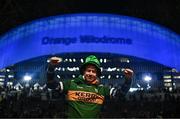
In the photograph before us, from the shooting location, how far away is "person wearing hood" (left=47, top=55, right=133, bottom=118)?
6242mm

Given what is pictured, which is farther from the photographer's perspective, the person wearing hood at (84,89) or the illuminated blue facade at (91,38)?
the illuminated blue facade at (91,38)

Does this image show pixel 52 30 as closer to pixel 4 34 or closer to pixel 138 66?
pixel 4 34

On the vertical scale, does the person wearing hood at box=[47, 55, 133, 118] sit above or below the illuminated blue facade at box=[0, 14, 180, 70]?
below

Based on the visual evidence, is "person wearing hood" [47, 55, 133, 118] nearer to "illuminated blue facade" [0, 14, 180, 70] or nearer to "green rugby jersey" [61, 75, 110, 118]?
"green rugby jersey" [61, 75, 110, 118]

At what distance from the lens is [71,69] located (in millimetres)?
84625

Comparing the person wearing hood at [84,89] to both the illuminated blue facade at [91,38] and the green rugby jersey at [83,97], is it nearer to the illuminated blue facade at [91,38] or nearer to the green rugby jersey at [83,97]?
the green rugby jersey at [83,97]

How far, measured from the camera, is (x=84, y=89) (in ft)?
21.2

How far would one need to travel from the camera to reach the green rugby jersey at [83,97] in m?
6.24

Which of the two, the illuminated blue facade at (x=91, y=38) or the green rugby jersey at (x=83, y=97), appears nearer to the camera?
the green rugby jersey at (x=83, y=97)

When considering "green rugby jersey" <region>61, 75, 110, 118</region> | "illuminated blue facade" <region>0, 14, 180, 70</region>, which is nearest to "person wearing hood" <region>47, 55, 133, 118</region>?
"green rugby jersey" <region>61, 75, 110, 118</region>

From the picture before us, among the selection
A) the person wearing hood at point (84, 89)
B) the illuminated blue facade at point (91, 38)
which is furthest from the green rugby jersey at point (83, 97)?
the illuminated blue facade at point (91, 38)

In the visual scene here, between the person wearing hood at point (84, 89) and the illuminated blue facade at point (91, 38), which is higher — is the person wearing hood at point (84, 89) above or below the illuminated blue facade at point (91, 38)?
below

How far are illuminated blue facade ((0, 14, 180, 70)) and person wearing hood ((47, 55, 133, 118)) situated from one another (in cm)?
6247

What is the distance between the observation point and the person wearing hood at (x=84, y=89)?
6.24 metres
